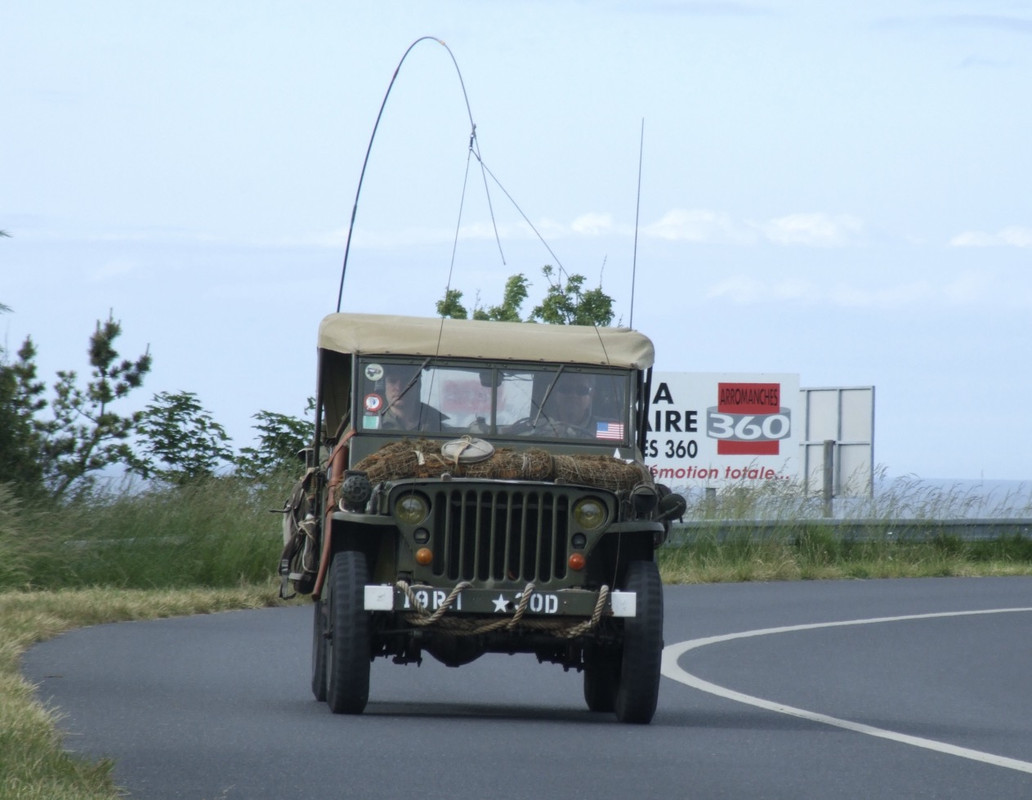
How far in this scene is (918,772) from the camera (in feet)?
27.8

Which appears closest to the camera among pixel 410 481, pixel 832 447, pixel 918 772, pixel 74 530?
pixel 918 772

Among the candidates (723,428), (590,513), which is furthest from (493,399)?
(723,428)

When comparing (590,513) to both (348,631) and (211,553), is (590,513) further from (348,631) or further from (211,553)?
(211,553)

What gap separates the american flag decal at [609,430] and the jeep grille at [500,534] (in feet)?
4.53

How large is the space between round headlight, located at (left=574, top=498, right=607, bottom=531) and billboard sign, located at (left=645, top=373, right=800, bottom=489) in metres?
26.6

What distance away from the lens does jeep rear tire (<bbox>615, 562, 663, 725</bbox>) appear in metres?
10.0

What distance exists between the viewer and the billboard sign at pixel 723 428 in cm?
3697

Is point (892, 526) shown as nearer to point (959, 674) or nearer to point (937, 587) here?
point (937, 587)

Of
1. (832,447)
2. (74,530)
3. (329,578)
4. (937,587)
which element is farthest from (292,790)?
(832,447)

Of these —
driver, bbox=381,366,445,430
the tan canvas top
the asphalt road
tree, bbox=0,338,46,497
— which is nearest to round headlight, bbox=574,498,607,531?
the asphalt road

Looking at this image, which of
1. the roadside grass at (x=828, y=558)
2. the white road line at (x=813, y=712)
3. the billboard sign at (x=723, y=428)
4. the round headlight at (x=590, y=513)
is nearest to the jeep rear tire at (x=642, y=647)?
the round headlight at (x=590, y=513)

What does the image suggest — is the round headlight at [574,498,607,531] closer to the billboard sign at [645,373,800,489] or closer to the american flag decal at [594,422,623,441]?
the american flag decal at [594,422,623,441]

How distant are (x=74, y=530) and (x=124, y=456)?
6449 mm

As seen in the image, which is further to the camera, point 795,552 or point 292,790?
point 795,552
